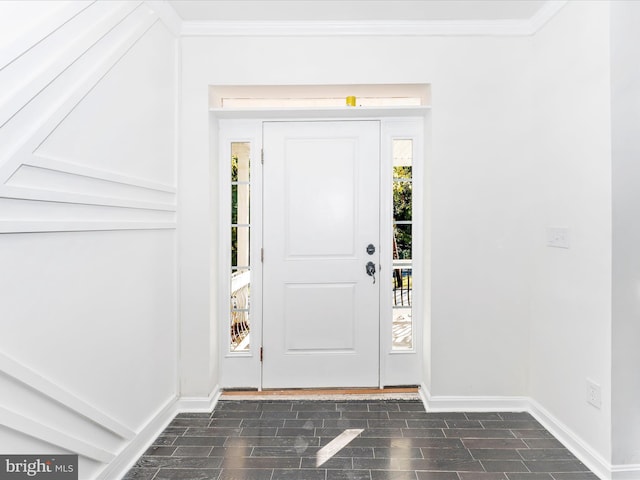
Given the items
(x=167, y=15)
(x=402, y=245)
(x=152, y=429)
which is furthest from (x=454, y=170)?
(x=152, y=429)

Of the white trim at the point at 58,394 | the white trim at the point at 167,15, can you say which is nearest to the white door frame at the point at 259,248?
the white trim at the point at 167,15

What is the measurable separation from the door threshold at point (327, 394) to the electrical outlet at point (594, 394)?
109 centimetres

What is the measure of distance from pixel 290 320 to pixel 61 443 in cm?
167

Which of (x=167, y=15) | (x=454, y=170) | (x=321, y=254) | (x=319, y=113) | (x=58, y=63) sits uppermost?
(x=167, y=15)

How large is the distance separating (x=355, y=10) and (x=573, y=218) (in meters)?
1.83

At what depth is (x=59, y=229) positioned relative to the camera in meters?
1.58

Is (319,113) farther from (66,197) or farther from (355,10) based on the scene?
(66,197)

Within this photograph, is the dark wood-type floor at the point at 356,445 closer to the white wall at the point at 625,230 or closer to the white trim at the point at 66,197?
the white wall at the point at 625,230

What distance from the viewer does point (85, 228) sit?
1.74m

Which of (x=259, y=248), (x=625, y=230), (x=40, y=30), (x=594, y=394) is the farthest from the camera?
(x=259, y=248)

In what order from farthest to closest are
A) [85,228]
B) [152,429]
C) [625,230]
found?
[152,429], [625,230], [85,228]

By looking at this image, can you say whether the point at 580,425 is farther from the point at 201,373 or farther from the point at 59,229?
the point at 59,229

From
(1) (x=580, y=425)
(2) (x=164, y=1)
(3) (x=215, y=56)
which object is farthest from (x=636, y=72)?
(2) (x=164, y=1)

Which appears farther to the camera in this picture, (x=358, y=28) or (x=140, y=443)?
(x=358, y=28)
